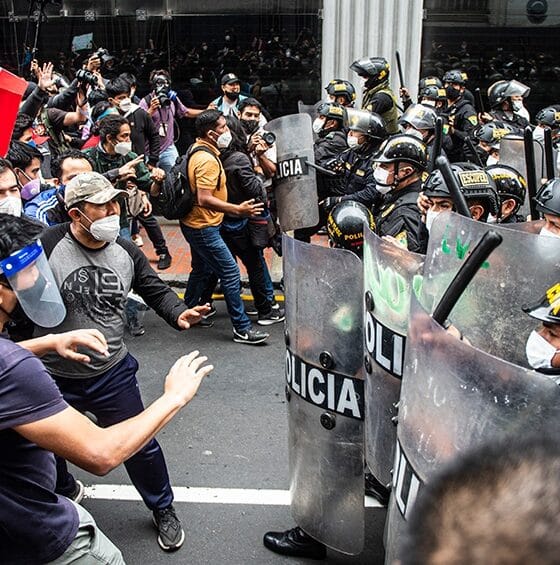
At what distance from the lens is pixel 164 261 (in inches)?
308

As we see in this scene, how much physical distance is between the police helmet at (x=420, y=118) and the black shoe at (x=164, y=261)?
2.82m

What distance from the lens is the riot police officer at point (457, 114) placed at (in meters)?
8.48

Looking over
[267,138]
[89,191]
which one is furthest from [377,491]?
[267,138]

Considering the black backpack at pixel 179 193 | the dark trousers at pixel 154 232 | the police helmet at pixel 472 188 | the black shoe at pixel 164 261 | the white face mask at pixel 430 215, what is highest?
the police helmet at pixel 472 188

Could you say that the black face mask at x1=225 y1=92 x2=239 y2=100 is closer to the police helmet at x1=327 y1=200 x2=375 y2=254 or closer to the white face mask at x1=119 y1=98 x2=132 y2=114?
the white face mask at x1=119 y1=98 x2=132 y2=114

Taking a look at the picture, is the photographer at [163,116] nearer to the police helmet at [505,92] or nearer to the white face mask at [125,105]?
the white face mask at [125,105]

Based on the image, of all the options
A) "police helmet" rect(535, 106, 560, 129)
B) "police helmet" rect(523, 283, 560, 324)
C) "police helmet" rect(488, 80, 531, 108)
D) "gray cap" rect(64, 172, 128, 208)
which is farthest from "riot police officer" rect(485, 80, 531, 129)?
"police helmet" rect(523, 283, 560, 324)

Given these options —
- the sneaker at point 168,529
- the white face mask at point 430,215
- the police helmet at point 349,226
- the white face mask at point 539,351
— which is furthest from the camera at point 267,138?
the white face mask at point 539,351

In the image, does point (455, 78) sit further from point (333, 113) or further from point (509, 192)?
point (509, 192)

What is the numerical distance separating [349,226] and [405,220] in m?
1.00

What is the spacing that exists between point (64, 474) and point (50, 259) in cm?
124

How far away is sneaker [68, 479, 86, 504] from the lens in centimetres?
400

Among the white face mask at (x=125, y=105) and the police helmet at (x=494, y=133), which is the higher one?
the white face mask at (x=125, y=105)

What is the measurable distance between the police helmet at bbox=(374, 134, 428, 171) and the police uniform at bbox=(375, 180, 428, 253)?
138 millimetres
